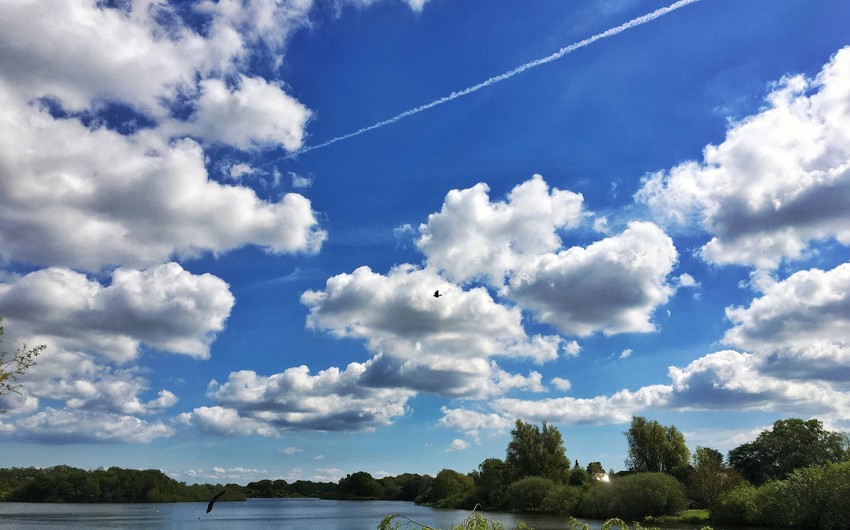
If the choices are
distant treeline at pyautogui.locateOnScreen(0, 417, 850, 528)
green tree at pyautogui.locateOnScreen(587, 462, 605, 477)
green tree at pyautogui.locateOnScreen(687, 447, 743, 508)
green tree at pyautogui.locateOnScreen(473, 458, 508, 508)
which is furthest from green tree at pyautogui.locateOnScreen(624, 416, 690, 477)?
green tree at pyautogui.locateOnScreen(587, 462, 605, 477)

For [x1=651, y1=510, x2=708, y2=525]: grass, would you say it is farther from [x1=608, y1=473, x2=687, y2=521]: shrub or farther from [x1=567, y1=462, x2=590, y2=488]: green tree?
[x1=567, y1=462, x2=590, y2=488]: green tree

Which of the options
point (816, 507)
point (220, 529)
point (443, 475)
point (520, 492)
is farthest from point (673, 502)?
point (443, 475)

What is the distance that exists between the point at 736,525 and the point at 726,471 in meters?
18.5

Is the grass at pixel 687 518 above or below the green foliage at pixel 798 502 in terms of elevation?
below

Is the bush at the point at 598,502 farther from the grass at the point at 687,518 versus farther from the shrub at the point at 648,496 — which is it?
the grass at the point at 687,518

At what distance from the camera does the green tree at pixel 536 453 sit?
380ft

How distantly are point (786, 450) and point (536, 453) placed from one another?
4010 cm

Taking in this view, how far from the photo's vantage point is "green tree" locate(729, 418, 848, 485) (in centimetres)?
9175

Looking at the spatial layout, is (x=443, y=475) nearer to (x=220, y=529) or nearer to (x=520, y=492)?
(x=520, y=492)

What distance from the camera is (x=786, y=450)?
99375 mm

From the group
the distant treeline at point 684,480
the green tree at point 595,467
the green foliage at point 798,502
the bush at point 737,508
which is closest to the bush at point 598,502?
the distant treeline at point 684,480

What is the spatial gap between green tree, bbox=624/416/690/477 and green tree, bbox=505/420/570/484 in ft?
44.7

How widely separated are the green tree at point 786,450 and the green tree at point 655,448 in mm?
9946

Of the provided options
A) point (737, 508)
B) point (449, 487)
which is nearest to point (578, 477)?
point (737, 508)
